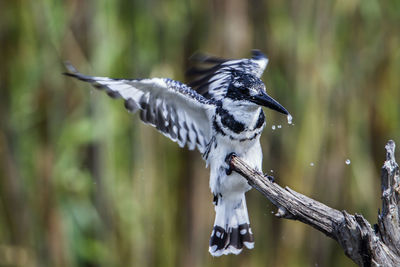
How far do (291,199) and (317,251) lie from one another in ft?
3.64

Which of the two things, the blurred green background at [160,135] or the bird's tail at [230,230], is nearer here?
the bird's tail at [230,230]

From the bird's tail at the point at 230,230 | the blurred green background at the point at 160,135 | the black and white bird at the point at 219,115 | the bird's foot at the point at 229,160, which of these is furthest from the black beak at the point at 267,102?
the blurred green background at the point at 160,135

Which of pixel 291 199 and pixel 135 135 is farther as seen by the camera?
pixel 135 135

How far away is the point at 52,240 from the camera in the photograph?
2.54 meters

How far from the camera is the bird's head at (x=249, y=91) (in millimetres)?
1744

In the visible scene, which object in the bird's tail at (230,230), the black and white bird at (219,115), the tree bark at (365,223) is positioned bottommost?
the bird's tail at (230,230)

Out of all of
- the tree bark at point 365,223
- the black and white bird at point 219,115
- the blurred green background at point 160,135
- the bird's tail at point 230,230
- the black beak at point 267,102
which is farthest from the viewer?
the blurred green background at point 160,135

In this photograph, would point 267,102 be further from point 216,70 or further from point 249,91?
point 216,70

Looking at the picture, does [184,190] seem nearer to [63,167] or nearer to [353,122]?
[63,167]

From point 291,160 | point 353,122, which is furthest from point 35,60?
point 353,122

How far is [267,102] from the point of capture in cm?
172

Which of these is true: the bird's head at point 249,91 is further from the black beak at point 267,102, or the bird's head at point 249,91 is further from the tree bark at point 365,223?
the tree bark at point 365,223

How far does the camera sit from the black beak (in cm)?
170

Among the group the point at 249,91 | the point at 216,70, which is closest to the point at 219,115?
the point at 249,91
